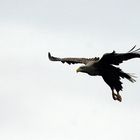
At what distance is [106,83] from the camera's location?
30375 millimetres

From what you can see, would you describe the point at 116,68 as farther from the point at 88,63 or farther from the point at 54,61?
the point at 54,61

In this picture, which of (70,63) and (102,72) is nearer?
(102,72)

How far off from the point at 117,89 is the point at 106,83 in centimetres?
48

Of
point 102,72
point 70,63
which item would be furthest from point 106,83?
point 70,63

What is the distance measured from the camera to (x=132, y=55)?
28734mm

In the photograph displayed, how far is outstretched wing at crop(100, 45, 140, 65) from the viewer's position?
28703 millimetres

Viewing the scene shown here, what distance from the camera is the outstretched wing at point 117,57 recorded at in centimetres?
2870

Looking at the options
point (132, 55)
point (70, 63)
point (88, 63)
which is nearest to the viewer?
point (132, 55)

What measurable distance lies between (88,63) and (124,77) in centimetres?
166

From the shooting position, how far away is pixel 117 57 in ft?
96.4

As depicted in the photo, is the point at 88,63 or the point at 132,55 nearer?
the point at 132,55

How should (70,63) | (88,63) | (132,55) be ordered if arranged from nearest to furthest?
(132,55) → (88,63) → (70,63)

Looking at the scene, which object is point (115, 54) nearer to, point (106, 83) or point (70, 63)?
point (106, 83)

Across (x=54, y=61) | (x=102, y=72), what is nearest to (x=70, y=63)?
(x=54, y=61)
